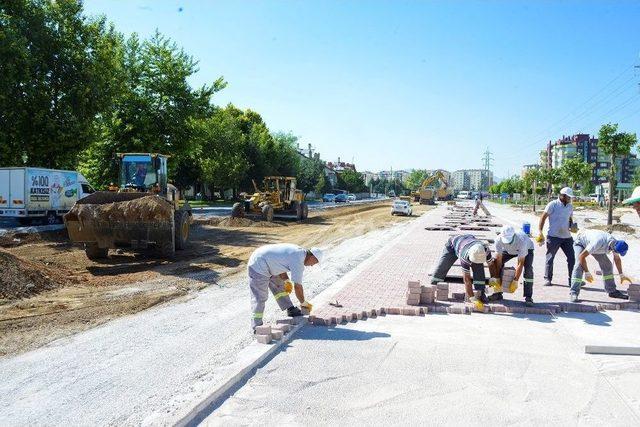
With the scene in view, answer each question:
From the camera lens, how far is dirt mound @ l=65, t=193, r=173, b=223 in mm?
11547

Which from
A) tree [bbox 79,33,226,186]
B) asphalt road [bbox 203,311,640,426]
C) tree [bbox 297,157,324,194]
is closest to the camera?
asphalt road [bbox 203,311,640,426]

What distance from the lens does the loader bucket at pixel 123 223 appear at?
11.5 metres

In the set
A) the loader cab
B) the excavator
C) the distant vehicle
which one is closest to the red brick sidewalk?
the loader cab

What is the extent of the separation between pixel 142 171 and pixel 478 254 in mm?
12290

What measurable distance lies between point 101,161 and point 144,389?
2503 cm

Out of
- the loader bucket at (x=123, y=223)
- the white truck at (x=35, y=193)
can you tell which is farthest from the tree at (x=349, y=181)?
the loader bucket at (x=123, y=223)

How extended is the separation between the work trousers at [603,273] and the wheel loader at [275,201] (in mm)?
17795

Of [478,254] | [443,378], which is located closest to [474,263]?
[478,254]

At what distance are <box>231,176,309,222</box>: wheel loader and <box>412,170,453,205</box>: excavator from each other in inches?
1291

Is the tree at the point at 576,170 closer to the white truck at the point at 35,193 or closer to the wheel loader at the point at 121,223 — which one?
the white truck at the point at 35,193

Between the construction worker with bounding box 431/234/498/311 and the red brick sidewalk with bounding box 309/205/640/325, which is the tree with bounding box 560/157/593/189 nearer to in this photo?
the red brick sidewalk with bounding box 309/205/640/325

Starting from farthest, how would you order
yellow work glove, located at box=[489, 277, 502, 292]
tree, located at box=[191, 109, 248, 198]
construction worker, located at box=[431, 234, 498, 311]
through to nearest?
tree, located at box=[191, 109, 248, 198], yellow work glove, located at box=[489, 277, 502, 292], construction worker, located at box=[431, 234, 498, 311]

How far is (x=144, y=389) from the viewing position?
4703 mm

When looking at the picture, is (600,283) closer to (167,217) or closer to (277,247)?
(277,247)
